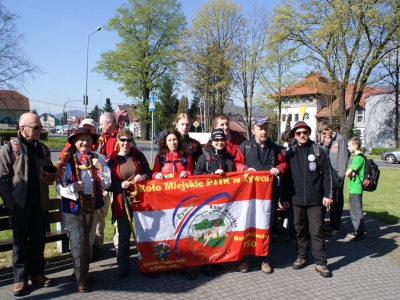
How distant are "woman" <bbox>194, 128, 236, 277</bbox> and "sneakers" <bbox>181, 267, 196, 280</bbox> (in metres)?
0.21

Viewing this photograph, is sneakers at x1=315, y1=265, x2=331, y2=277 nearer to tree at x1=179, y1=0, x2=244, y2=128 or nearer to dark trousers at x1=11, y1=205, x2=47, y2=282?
dark trousers at x1=11, y1=205, x2=47, y2=282

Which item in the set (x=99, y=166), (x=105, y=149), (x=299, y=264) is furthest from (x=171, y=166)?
(x=299, y=264)

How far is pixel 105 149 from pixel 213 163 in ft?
5.51

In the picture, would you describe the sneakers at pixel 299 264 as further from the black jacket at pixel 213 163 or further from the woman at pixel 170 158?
the woman at pixel 170 158

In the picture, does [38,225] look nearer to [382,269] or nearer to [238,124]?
[382,269]

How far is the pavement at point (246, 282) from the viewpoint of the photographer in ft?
14.0

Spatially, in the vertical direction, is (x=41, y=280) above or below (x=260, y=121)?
below

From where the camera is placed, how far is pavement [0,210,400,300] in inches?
168

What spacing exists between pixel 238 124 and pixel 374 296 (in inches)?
3384

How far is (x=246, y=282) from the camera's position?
183 inches

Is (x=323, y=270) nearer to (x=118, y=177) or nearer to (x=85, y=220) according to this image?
(x=118, y=177)

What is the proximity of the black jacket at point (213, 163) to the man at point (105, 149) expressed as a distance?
4.15 ft

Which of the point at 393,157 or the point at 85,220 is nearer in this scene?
the point at 85,220

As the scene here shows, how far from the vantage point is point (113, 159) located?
4.71 m
